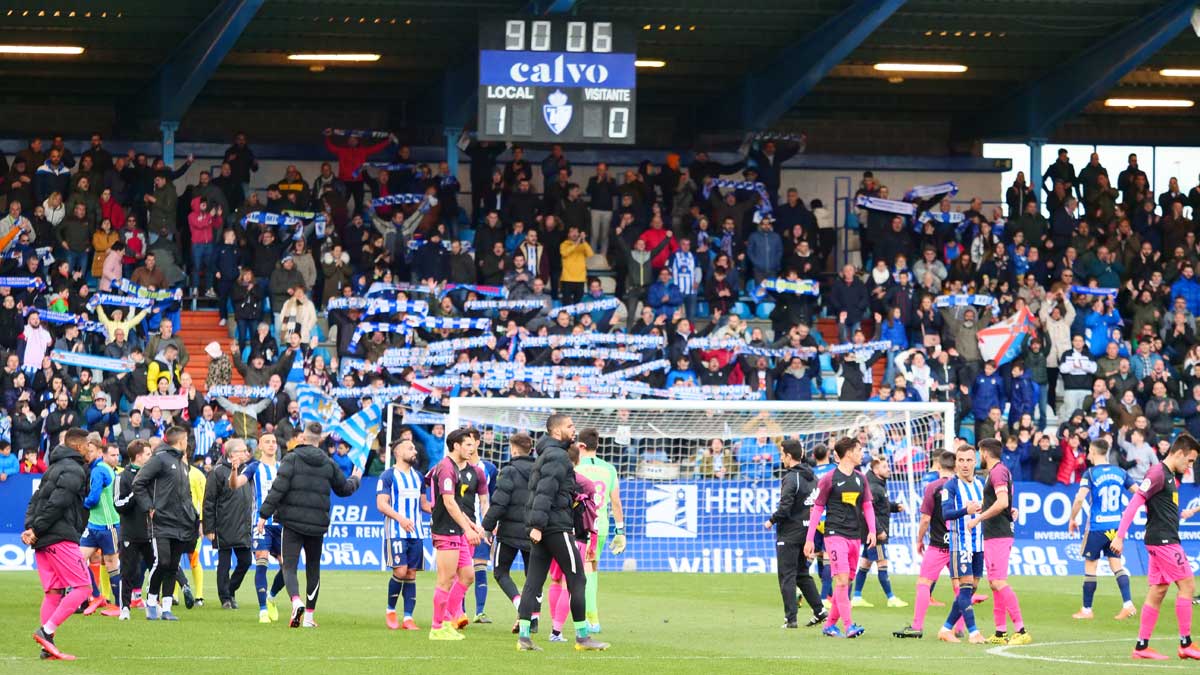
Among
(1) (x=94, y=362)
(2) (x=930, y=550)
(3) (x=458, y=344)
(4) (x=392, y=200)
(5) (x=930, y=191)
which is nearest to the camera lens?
(2) (x=930, y=550)

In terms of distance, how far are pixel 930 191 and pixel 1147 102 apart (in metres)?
6.19

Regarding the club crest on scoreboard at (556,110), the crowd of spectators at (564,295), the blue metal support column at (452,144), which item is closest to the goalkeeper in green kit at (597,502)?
the crowd of spectators at (564,295)

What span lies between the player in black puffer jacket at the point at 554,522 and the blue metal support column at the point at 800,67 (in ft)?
51.4

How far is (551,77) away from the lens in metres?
26.4

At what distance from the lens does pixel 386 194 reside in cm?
3209

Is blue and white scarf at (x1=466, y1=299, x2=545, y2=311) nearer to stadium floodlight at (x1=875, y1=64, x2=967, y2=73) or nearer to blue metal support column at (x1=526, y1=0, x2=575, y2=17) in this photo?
blue metal support column at (x1=526, y1=0, x2=575, y2=17)

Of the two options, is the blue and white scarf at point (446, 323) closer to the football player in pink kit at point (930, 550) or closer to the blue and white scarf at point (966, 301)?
the blue and white scarf at point (966, 301)

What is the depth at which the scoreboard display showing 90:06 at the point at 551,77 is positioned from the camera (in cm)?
2639

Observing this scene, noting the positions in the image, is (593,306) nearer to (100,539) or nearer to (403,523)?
(100,539)

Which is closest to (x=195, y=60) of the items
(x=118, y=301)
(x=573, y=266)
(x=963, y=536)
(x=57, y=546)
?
(x=118, y=301)

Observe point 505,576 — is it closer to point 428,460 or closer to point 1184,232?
point 428,460

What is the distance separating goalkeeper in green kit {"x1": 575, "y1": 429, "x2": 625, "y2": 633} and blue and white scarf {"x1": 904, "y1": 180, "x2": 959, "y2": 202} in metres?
18.9

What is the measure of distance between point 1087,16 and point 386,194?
1203 centimetres

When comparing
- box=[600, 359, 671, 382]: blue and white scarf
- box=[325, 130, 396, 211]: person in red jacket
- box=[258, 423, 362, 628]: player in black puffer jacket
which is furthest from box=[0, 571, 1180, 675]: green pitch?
box=[325, 130, 396, 211]: person in red jacket
